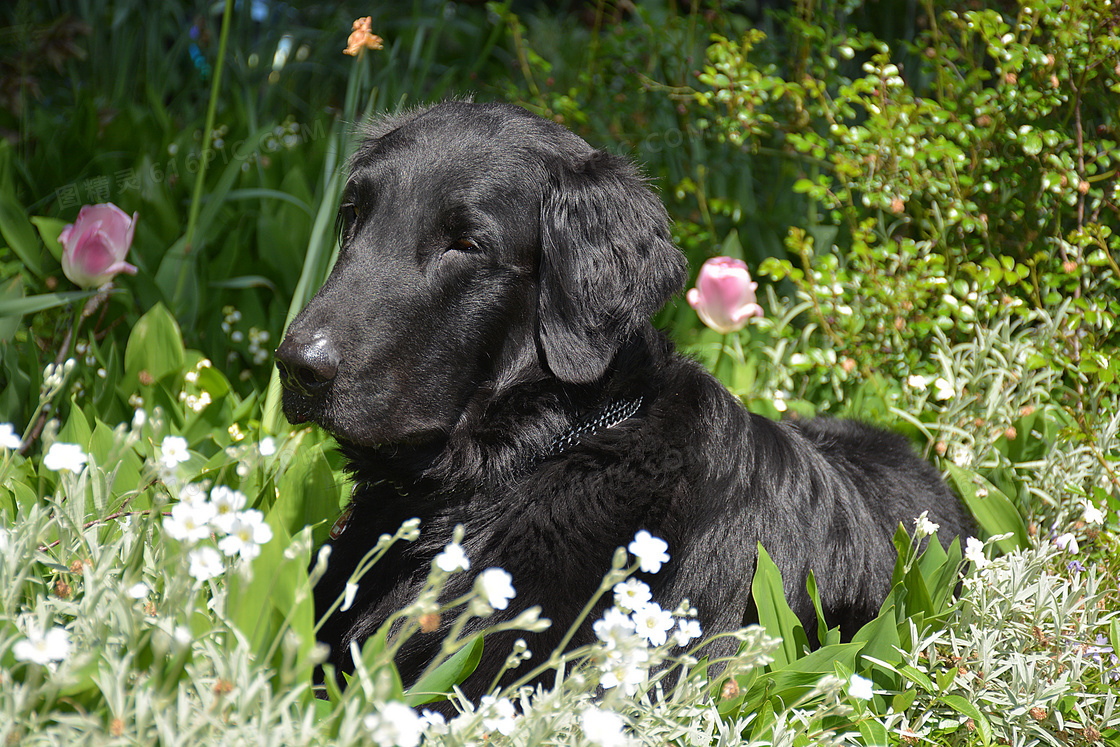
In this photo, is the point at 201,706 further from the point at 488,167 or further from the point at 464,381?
the point at 488,167

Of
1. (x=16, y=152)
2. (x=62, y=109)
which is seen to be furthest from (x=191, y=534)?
(x=62, y=109)

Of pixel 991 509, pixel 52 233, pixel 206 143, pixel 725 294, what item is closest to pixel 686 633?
pixel 991 509

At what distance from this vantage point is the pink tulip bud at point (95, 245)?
2.88 meters

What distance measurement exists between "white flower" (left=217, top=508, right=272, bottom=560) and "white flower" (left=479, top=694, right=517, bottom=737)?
403 mm

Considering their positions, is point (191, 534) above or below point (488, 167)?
below

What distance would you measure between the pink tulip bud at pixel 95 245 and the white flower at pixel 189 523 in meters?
1.97

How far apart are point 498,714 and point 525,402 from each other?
36.3 inches

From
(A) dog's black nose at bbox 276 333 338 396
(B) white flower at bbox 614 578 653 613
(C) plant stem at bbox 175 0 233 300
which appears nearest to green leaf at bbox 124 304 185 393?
(C) plant stem at bbox 175 0 233 300

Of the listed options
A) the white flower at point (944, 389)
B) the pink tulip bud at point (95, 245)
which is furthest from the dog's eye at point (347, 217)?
the white flower at point (944, 389)

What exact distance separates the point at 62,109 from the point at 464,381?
5246mm

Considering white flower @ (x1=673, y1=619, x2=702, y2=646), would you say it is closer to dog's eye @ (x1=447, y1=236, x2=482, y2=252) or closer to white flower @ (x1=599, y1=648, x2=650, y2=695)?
white flower @ (x1=599, y1=648, x2=650, y2=695)

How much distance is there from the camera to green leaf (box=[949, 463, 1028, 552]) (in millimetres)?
2703

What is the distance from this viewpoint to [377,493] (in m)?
2.23

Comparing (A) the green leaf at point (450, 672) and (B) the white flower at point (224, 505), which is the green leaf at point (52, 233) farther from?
(A) the green leaf at point (450, 672)
